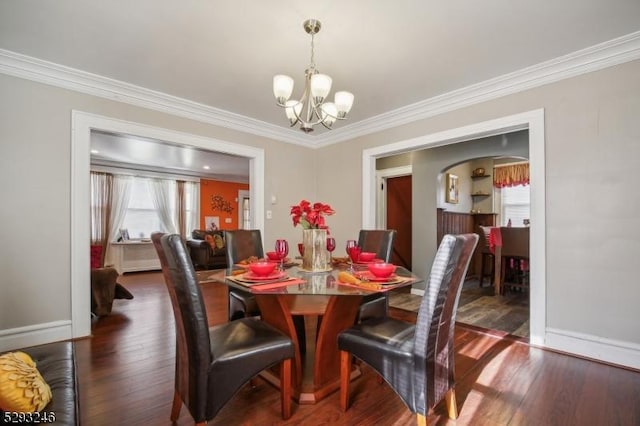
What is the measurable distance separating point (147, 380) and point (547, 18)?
3522 mm

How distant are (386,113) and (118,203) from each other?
5.93m

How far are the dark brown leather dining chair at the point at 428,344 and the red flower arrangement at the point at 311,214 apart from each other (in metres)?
0.70

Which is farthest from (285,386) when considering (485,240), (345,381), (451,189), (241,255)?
(485,240)

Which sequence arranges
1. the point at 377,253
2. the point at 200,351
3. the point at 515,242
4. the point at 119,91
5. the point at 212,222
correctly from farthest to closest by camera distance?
the point at 212,222 → the point at 515,242 → the point at 119,91 → the point at 377,253 → the point at 200,351

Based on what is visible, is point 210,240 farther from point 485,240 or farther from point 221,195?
point 485,240

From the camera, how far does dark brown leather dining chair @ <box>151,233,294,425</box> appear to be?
4.21 ft

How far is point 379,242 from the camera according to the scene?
8.51 ft

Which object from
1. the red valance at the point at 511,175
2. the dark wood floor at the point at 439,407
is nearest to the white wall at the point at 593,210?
the dark wood floor at the point at 439,407

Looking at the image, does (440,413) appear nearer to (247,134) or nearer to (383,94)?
(383,94)

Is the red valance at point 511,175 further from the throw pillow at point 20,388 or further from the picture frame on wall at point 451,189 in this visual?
the throw pillow at point 20,388

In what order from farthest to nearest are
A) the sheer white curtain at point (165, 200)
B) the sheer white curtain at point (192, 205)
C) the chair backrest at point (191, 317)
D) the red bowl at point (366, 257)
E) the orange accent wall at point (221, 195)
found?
the orange accent wall at point (221, 195) → the sheer white curtain at point (192, 205) → the sheer white curtain at point (165, 200) → the red bowl at point (366, 257) → the chair backrest at point (191, 317)

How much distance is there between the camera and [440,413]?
1.62m

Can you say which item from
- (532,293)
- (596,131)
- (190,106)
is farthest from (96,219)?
(596,131)

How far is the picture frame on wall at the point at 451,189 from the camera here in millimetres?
4797
